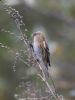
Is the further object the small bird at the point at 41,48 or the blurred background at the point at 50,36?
the blurred background at the point at 50,36

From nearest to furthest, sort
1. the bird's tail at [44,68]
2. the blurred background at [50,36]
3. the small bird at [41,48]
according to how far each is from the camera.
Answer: the bird's tail at [44,68] < the small bird at [41,48] < the blurred background at [50,36]

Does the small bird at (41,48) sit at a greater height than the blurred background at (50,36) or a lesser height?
lesser

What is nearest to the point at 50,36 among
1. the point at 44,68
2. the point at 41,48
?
the point at 41,48

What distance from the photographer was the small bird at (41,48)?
13.5 feet

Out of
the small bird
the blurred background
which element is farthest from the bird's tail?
the blurred background

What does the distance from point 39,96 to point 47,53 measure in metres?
0.38

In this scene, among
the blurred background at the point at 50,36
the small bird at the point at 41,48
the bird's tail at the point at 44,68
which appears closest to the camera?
the bird's tail at the point at 44,68

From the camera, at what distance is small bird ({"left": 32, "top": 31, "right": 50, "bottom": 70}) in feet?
13.5

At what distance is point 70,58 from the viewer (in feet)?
39.2

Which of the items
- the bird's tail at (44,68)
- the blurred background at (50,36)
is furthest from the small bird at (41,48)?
the blurred background at (50,36)

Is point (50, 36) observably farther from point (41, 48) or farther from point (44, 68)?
point (44, 68)

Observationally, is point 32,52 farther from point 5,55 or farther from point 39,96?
point 5,55

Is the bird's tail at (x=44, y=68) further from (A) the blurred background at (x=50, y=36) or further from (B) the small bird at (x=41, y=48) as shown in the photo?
(A) the blurred background at (x=50, y=36)

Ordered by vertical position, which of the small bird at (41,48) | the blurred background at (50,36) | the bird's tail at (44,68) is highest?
the blurred background at (50,36)
